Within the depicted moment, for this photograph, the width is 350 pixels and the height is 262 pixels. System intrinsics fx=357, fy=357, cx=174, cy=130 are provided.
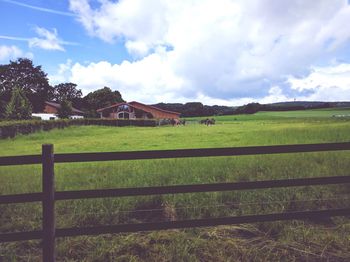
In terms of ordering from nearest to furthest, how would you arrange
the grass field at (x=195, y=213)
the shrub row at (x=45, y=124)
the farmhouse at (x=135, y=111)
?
the grass field at (x=195, y=213) → the shrub row at (x=45, y=124) → the farmhouse at (x=135, y=111)

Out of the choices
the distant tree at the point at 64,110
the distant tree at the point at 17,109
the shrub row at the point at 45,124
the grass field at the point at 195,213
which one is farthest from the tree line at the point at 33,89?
the grass field at the point at 195,213

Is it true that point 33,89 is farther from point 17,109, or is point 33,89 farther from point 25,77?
point 17,109

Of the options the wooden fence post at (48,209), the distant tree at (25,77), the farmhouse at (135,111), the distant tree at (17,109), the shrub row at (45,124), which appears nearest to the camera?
the wooden fence post at (48,209)

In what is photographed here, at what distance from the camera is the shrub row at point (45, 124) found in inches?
1345

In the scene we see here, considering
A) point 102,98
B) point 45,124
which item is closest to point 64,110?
point 102,98

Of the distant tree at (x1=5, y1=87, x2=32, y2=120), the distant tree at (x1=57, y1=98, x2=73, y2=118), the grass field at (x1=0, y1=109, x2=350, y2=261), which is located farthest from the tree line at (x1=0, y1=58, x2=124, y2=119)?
the grass field at (x1=0, y1=109, x2=350, y2=261)

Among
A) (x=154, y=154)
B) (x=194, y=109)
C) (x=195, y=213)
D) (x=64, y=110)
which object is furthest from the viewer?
(x=194, y=109)

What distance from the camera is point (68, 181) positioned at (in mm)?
10094

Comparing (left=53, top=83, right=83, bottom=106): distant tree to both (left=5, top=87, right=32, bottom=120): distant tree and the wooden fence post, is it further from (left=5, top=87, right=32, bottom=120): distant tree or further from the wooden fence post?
the wooden fence post

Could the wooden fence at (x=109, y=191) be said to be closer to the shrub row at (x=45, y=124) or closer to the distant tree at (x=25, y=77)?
the shrub row at (x=45, y=124)

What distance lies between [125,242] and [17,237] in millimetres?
1847

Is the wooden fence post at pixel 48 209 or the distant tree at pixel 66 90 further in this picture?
the distant tree at pixel 66 90

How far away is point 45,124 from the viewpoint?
44281mm

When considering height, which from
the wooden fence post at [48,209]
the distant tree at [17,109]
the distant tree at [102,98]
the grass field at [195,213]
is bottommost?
the grass field at [195,213]
